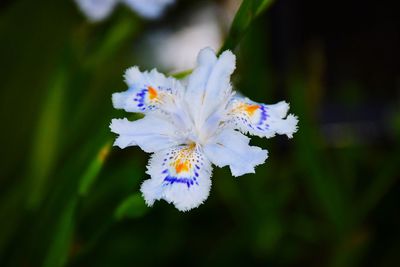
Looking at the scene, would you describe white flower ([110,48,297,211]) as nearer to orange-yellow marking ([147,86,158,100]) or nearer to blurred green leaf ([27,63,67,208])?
orange-yellow marking ([147,86,158,100])

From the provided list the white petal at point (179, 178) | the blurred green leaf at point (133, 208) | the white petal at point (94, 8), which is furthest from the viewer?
the white petal at point (94, 8)

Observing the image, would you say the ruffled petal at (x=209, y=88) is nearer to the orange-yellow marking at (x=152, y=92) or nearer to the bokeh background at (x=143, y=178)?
the orange-yellow marking at (x=152, y=92)

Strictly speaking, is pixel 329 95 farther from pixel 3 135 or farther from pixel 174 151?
pixel 174 151

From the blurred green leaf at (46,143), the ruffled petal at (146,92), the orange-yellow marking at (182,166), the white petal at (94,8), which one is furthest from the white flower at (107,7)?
the orange-yellow marking at (182,166)

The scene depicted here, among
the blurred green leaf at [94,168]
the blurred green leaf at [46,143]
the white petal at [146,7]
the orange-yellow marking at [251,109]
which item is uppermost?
the white petal at [146,7]

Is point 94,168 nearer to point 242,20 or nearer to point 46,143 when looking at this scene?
point 242,20

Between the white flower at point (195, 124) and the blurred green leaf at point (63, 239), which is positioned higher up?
the white flower at point (195, 124)
